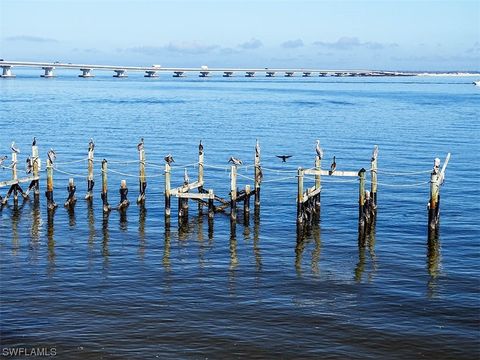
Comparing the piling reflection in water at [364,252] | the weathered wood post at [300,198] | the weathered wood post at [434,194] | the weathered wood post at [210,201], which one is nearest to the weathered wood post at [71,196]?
the weathered wood post at [210,201]

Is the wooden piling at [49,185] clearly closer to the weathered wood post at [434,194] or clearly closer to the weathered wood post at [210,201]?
the weathered wood post at [210,201]

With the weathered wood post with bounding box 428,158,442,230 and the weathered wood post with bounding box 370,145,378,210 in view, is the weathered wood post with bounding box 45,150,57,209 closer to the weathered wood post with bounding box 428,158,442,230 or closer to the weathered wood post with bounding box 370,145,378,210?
the weathered wood post with bounding box 370,145,378,210

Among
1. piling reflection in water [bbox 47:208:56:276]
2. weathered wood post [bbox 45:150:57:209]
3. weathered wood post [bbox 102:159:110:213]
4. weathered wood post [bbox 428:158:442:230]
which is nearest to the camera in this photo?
piling reflection in water [bbox 47:208:56:276]

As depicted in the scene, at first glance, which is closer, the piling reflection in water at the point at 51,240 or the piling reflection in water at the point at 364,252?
the piling reflection in water at the point at 364,252

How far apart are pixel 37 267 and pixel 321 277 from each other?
33.1 ft

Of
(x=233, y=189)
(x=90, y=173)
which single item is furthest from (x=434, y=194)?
(x=90, y=173)

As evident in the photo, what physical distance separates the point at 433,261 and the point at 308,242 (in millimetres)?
5178

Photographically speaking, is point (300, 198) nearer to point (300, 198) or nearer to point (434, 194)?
point (300, 198)

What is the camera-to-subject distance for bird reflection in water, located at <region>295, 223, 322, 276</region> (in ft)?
87.8

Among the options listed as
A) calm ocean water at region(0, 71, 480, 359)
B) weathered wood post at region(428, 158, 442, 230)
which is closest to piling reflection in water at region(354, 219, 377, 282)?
calm ocean water at region(0, 71, 480, 359)

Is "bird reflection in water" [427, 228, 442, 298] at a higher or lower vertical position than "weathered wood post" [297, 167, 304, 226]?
lower

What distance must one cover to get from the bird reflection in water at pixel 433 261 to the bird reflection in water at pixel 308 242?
392cm

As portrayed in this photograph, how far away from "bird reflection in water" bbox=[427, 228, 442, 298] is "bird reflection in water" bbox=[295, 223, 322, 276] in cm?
392

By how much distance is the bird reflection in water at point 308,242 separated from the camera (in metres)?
26.8
